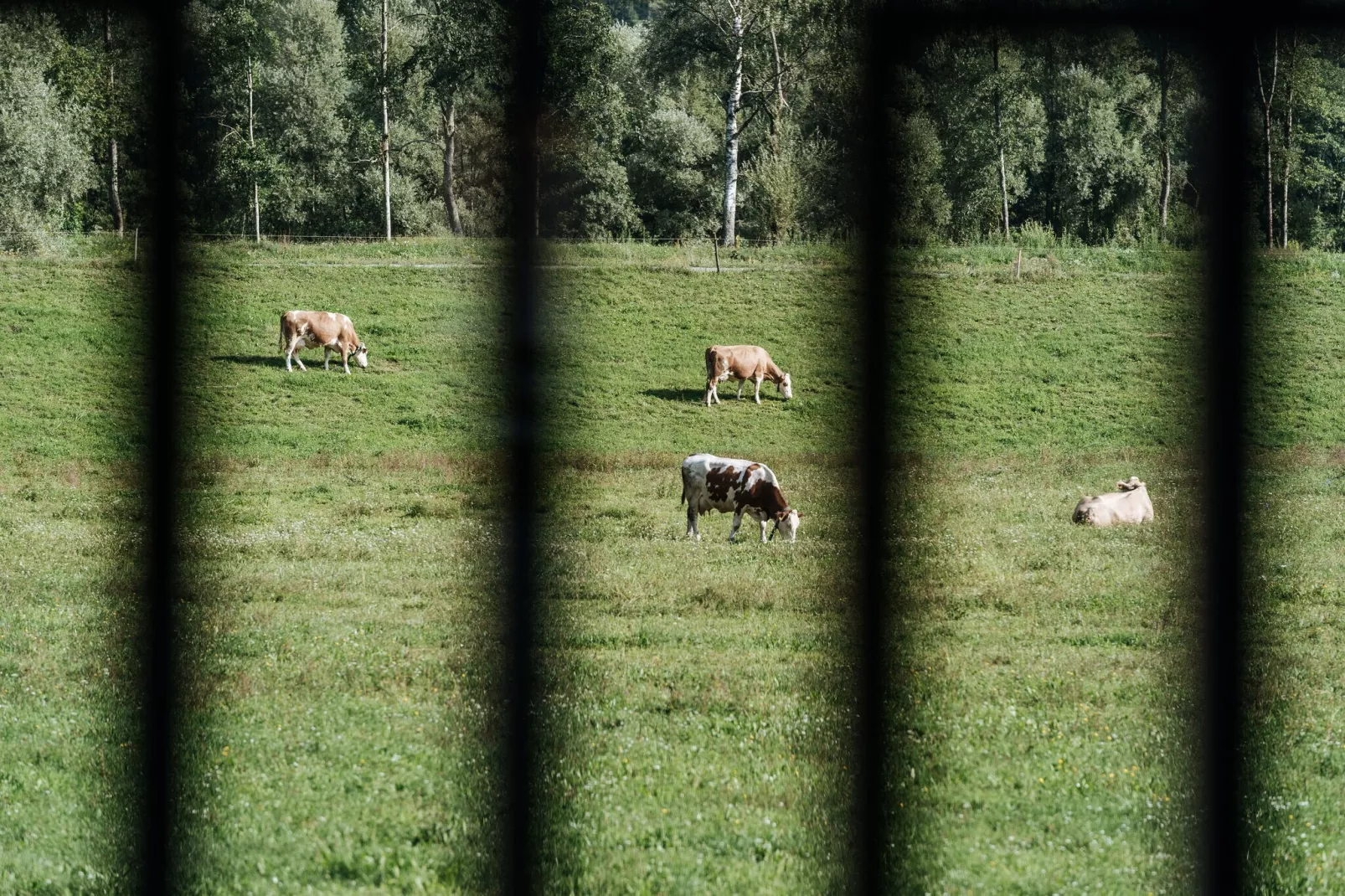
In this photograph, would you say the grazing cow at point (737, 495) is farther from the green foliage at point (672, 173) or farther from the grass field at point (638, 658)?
the green foliage at point (672, 173)

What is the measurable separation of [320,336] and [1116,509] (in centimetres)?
2306

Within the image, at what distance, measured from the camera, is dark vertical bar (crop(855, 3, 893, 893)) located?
6078mm

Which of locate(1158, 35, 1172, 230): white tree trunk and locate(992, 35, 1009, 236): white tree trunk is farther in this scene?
locate(992, 35, 1009, 236): white tree trunk

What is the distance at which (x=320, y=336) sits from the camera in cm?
3534

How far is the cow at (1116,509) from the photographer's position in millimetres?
18719

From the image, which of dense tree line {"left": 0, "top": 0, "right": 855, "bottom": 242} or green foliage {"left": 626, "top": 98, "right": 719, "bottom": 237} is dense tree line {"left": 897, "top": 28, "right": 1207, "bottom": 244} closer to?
dense tree line {"left": 0, "top": 0, "right": 855, "bottom": 242}

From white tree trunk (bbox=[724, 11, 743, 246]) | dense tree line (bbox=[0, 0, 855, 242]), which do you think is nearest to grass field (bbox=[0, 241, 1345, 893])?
dense tree line (bbox=[0, 0, 855, 242])

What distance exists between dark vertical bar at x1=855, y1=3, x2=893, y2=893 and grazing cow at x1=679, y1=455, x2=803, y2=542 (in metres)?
10.6

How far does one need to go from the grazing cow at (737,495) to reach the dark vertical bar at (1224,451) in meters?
11.4

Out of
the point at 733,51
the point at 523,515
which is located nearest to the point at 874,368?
the point at 523,515

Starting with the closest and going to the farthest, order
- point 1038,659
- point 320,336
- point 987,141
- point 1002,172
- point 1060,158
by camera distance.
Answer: point 1038,659 → point 320,336 → point 987,141 → point 1002,172 → point 1060,158

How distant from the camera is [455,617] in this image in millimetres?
12172

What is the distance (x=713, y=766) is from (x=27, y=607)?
25.8ft

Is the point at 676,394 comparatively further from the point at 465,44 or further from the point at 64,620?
the point at 64,620
